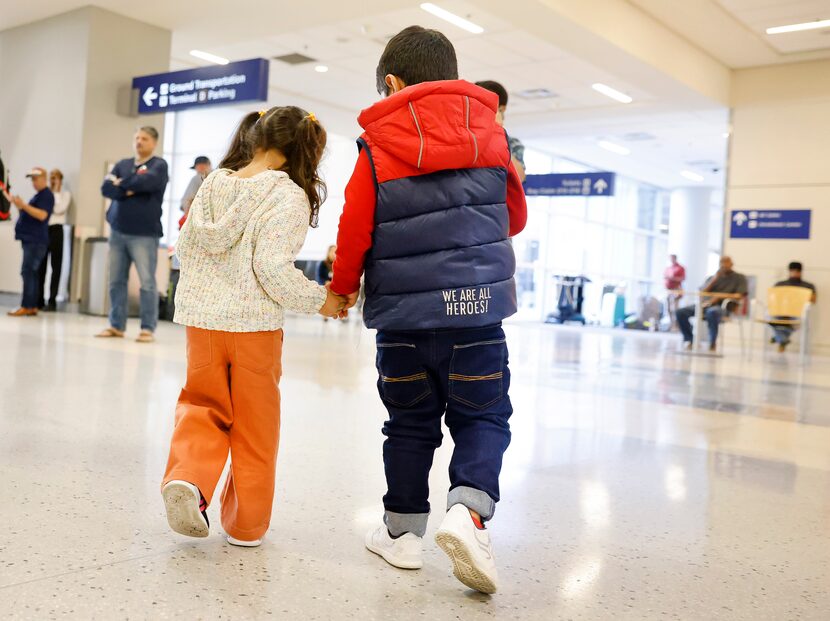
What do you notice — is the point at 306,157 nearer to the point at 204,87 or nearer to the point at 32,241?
the point at 32,241

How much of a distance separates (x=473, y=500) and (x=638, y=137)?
17.1 meters

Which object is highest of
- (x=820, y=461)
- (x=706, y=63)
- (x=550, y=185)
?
(x=706, y=63)

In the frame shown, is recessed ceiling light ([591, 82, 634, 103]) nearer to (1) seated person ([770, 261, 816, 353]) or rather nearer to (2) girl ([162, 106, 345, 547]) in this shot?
(1) seated person ([770, 261, 816, 353])

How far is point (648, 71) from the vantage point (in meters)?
11.7

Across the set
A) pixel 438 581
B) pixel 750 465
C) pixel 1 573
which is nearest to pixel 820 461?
pixel 750 465

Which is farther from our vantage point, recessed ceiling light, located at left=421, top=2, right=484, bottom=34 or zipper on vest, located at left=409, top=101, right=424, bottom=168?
recessed ceiling light, located at left=421, top=2, right=484, bottom=34

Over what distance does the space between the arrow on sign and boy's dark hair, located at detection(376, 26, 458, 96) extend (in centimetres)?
887

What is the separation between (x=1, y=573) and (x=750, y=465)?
2.66m

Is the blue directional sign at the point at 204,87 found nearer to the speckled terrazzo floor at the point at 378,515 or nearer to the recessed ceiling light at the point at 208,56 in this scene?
the recessed ceiling light at the point at 208,56

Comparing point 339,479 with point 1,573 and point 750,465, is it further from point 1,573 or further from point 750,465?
point 750,465

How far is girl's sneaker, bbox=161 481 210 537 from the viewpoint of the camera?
1683 millimetres

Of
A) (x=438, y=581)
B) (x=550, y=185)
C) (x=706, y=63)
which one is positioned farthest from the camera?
(x=550, y=185)

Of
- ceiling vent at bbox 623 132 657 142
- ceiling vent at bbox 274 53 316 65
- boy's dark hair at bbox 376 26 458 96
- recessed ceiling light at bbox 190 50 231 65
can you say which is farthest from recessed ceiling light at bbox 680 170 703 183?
boy's dark hair at bbox 376 26 458 96

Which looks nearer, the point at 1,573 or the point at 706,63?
the point at 1,573
